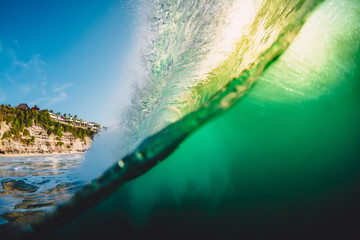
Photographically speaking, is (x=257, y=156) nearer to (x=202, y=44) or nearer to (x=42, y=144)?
(x=202, y=44)

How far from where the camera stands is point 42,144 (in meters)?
24.3

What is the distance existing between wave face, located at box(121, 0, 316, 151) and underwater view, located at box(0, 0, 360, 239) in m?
0.02

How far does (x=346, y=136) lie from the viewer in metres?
1.58

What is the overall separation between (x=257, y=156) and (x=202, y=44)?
167 cm

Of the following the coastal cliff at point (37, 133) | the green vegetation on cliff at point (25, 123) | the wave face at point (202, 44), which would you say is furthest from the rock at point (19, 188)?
the green vegetation on cliff at point (25, 123)

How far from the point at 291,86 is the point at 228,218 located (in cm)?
126

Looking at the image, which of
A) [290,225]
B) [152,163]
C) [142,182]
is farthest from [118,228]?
[290,225]

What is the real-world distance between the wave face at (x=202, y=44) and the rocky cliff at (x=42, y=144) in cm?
2547

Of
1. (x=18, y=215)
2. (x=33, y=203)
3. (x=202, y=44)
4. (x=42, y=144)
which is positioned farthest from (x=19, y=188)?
(x=42, y=144)

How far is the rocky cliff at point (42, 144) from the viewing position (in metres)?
19.8

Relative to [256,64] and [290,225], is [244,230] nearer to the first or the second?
[290,225]

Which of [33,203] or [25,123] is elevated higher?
[25,123]

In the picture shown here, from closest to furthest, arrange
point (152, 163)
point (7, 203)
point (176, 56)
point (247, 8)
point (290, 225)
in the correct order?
1. point (290, 225)
2. point (152, 163)
3. point (247, 8)
4. point (7, 203)
5. point (176, 56)

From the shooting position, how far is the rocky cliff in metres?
19.8
